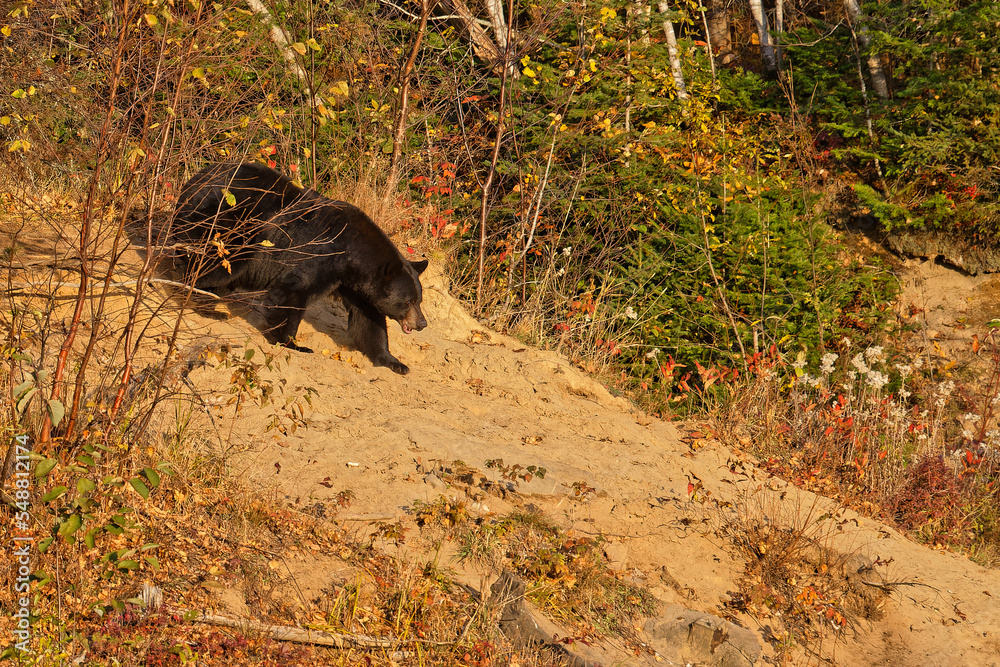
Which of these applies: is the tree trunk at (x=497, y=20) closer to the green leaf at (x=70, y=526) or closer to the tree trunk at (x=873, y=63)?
the tree trunk at (x=873, y=63)

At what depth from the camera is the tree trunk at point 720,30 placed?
14.1 m

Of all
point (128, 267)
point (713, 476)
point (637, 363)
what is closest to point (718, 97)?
point (637, 363)

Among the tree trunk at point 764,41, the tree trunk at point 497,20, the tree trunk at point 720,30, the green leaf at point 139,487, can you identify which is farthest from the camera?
the tree trunk at point 720,30

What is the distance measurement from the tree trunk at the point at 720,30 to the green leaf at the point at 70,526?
1343cm

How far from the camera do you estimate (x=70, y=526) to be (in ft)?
10.6

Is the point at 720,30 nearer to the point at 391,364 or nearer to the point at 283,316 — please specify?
the point at 391,364

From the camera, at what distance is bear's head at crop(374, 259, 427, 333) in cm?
626

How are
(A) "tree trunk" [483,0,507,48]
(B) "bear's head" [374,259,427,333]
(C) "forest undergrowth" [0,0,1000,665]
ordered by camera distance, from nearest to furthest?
(C) "forest undergrowth" [0,0,1000,665] → (B) "bear's head" [374,259,427,333] → (A) "tree trunk" [483,0,507,48]

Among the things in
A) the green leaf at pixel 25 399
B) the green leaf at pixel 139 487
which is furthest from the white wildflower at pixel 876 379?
the green leaf at pixel 25 399

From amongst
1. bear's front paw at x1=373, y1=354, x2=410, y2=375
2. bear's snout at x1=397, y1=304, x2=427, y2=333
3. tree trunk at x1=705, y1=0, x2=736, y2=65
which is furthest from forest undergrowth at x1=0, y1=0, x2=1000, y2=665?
tree trunk at x1=705, y1=0, x2=736, y2=65

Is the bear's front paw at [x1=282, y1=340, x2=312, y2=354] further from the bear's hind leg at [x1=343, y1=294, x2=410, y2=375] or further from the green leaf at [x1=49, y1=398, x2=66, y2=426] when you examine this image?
the green leaf at [x1=49, y1=398, x2=66, y2=426]

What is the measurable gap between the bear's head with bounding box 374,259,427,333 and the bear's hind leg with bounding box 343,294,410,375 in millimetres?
118

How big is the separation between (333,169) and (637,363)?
392 centimetres

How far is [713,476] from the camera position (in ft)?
20.2
